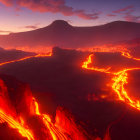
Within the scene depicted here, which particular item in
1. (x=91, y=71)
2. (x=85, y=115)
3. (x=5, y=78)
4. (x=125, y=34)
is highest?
(x=125, y=34)

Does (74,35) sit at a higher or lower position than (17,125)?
higher

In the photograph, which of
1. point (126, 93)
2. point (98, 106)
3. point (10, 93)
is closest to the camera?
point (10, 93)

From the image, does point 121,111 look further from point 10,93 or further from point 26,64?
point 26,64

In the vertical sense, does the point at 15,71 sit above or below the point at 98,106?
above

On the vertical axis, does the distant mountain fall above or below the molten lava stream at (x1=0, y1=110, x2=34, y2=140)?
above

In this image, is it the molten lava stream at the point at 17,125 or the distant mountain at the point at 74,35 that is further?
the distant mountain at the point at 74,35

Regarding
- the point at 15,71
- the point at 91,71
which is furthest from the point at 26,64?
the point at 91,71

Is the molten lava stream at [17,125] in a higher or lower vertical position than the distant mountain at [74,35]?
lower

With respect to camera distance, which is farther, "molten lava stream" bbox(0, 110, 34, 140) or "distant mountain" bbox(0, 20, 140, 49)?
"distant mountain" bbox(0, 20, 140, 49)
